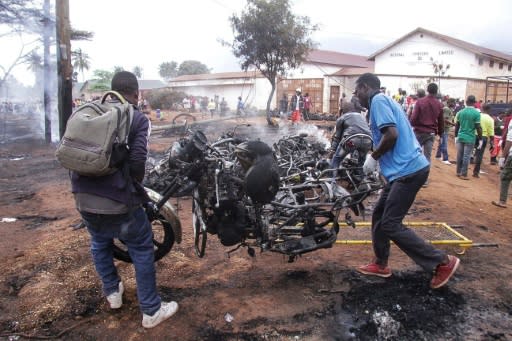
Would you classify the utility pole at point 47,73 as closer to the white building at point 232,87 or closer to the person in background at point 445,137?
the person in background at point 445,137

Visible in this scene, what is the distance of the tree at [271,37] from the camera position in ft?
57.3

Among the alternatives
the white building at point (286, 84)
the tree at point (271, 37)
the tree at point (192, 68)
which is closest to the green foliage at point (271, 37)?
the tree at point (271, 37)

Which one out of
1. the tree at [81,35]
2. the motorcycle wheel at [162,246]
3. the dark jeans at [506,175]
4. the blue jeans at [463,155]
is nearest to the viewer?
the motorcycle wheel at [162,246]

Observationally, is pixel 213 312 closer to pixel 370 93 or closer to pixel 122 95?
pixel 122 95

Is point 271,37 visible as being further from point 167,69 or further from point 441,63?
point 167,69

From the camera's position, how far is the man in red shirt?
727cm

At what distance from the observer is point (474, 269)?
3969 mm

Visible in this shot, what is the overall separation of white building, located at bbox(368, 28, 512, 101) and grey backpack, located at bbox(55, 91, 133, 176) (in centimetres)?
2330

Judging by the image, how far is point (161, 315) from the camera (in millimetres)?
3002

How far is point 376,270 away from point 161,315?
2086 mm

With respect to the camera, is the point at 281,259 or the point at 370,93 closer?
the point at 370,93

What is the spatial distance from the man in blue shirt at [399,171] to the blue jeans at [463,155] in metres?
6.40

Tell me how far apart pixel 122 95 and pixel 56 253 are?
7.41ft

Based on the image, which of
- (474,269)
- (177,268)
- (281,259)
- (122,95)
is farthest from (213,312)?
(474,269)
